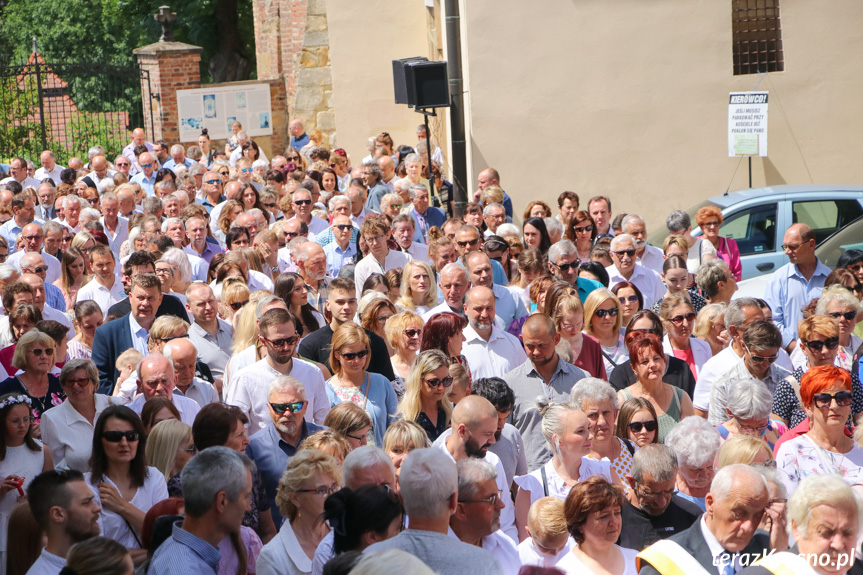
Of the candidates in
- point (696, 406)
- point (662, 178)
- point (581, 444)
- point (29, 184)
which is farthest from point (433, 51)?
point (581, 444)

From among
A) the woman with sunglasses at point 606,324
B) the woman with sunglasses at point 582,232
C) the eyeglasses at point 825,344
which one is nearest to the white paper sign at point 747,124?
Answer: the woman with sunglasses at point 582,232

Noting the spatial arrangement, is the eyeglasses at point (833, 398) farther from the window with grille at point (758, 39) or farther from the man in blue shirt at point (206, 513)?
the window with grille at point (758, 39)

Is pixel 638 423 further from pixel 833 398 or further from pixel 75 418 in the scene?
pixel 75 418

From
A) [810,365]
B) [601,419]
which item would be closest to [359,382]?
[601,419]

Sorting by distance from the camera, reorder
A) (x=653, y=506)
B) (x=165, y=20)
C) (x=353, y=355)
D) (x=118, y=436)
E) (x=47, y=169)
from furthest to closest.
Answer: (x=165, y=20)
(x=47, y=169)
(x=353, y=355)
(x=118, y=436)
(x=653, y=506)

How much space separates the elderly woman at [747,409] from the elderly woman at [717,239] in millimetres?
4651

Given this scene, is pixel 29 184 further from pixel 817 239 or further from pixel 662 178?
pixel 817 239

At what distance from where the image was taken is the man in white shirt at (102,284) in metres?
9.34

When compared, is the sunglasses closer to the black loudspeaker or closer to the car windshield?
the car windshield

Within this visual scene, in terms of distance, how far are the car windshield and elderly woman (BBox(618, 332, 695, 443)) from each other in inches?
198

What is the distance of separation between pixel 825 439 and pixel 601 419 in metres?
1.21

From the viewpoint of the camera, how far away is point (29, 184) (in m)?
17.7

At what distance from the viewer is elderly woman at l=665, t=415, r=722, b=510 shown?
5715 millimetres

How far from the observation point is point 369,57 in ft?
70.3
